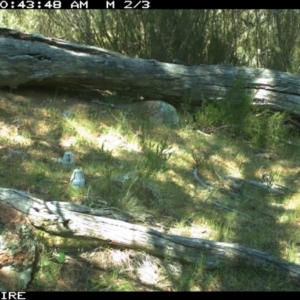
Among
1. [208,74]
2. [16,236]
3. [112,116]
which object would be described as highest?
[208,74]

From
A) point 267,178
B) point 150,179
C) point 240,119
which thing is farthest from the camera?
point 240,119

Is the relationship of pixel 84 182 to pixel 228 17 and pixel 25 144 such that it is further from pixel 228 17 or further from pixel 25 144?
pixel 228 17

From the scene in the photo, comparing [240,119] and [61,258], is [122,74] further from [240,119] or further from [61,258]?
[61,258]

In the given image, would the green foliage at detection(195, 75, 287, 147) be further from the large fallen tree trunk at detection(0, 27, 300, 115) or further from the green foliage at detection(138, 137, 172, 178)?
the green foliage at detection(138, 137, 172, 178)

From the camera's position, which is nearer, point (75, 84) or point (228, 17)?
point (75, 84)

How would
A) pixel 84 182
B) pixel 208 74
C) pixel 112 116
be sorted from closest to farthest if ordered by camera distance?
pixel 84 182, pixel 112 116, pixel 208 74

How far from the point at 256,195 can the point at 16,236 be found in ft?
8.01

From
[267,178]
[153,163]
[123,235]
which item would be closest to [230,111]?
[267,178]

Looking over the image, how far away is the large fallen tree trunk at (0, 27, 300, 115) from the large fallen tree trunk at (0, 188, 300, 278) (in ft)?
8.23

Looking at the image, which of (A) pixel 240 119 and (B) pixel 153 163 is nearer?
(B) pixel 153 163

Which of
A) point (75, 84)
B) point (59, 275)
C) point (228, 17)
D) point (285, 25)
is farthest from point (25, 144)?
point (285, 25)

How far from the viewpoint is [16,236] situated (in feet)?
11.0

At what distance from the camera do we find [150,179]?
474 cm

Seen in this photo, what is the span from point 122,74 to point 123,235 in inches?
120
